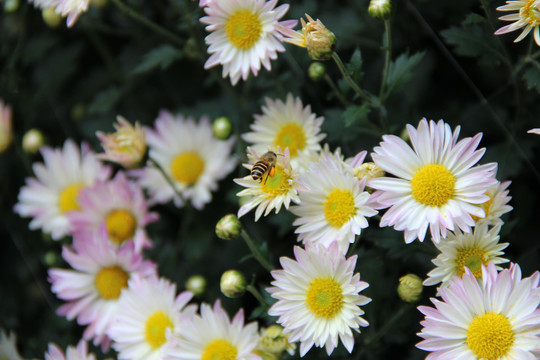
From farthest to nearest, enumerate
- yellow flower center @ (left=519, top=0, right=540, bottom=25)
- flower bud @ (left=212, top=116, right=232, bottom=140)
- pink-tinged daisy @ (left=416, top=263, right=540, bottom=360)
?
flower bud @ (left=212, top=116, right=232, bottom=140) → yellow flower center @ (left=519, top=0, right=540, bottom=25) → pink-tinged daisy @ (left=416, top=263, right=540, bottom=360)

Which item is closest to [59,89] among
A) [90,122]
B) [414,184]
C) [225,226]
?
[90,122]

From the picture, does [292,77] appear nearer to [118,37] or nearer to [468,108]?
[468,108]

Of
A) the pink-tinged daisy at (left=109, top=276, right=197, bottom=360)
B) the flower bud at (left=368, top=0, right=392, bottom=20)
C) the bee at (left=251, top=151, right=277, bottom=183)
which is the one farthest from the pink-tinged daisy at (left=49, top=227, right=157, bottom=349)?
the flower bud at (left=368, top=0, right=392, bottom=20)

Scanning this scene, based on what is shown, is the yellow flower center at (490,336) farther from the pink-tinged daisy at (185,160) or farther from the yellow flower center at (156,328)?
the pink-tinged daisy at (185,160)

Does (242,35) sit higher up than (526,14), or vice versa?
(526,14)

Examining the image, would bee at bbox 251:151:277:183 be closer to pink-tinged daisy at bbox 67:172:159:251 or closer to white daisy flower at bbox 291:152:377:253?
white daisy flower at bbox 291:152:377:253

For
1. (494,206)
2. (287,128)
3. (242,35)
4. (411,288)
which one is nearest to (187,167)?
(287,128)

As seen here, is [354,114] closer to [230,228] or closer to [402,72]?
[402,72]
